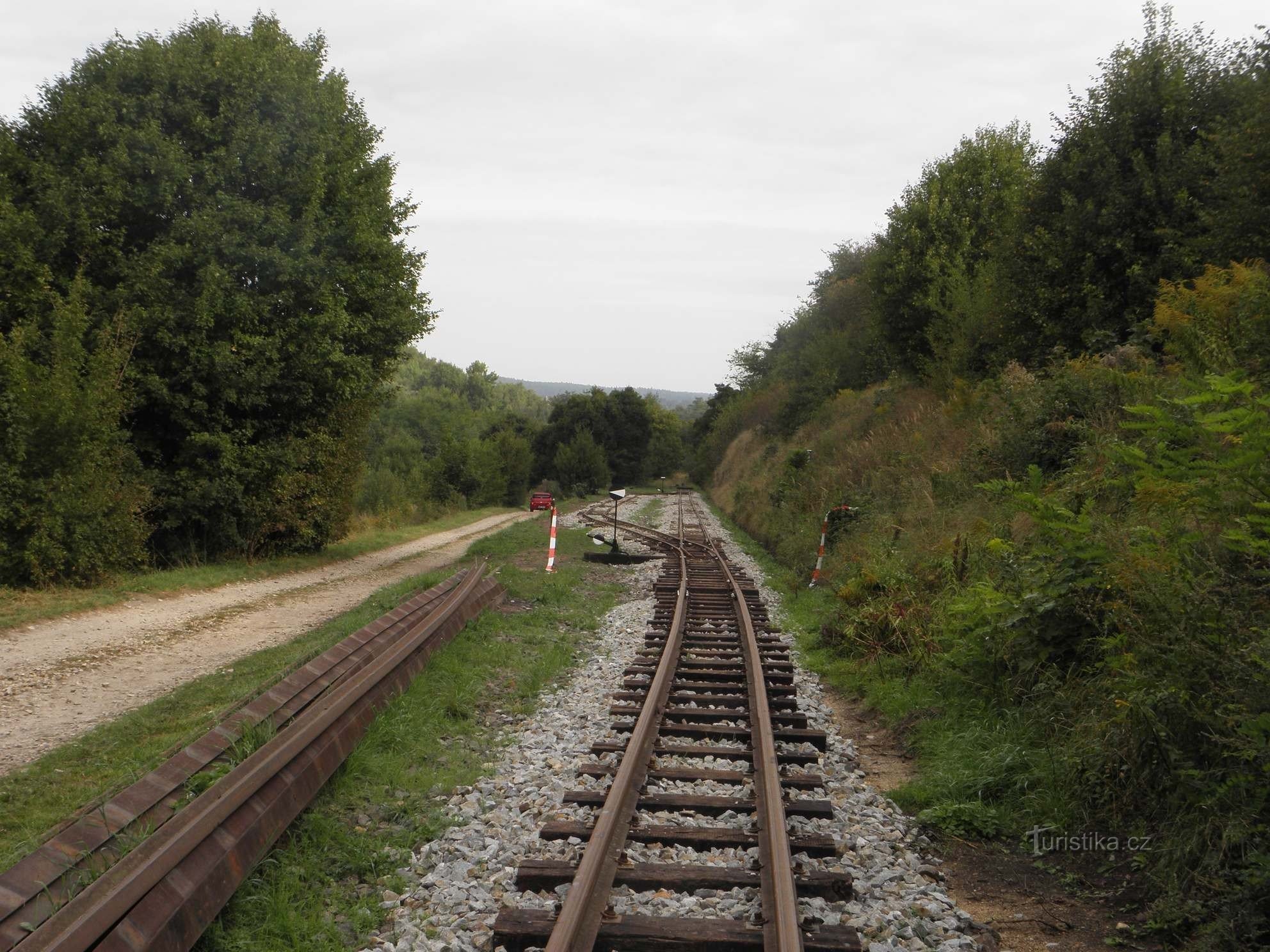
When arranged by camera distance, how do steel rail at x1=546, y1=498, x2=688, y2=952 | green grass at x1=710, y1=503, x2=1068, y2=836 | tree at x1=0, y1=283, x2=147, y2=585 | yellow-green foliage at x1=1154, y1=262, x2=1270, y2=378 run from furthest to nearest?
tree at x1=0, y1=283, x2=147, y2=585 → yellow-green foliage at x1=1154, y1=262, x2=1270, y2=378 → green grass at x1=710, y1=503, x2=1068, y2=836 → steel rail at x1=546, y1=498, x2=688, y2=952

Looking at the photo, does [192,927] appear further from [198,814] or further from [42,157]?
[42,157]

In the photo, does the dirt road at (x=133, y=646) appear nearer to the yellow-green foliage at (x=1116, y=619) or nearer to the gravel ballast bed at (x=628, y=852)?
the gravel ballast bed at (x=628, y=852)

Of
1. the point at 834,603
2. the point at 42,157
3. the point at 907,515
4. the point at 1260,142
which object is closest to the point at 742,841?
the point at 834,603

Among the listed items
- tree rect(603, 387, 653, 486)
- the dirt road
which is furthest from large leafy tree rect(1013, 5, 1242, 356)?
tree rect(603, 387, 653, 486)

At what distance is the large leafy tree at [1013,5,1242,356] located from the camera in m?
14.5

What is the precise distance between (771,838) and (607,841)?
845 mm

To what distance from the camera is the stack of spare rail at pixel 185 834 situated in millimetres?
3406

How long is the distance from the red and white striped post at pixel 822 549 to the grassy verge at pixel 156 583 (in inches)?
398

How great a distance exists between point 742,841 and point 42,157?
16634 mm

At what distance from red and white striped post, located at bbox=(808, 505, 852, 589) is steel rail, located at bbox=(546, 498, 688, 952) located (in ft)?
27.1

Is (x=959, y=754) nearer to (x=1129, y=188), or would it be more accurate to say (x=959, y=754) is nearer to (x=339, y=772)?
(x=339, y=772)

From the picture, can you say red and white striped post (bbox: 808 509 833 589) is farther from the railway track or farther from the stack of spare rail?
the stack of spare rail

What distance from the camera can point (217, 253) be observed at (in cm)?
1634

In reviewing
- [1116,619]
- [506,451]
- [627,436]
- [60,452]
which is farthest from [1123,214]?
[627,436]
